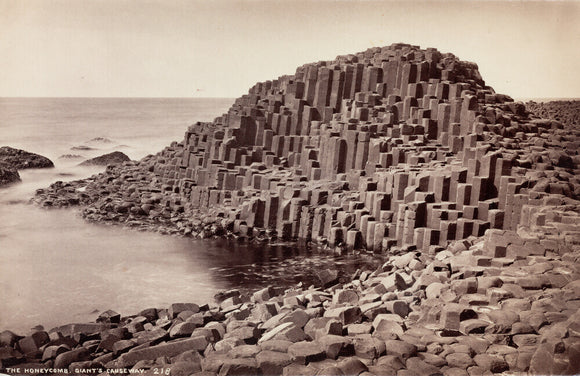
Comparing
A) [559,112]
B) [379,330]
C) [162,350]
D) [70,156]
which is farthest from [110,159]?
[379,330]

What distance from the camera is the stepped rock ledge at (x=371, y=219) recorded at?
18.8ft

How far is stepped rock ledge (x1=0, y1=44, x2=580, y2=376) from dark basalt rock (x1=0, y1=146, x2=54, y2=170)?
146 centimetres

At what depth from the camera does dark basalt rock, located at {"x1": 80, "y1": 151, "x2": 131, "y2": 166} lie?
1903 cm

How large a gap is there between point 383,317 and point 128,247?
7.19m

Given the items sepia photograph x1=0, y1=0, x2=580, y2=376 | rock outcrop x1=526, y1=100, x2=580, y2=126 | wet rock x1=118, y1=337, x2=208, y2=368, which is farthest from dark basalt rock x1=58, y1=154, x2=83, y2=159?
rock outcrop x1=526, y1=100, x2=580, y2=126

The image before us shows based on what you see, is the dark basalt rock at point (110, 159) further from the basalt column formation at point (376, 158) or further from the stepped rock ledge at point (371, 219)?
the basalt column formation at point (376, 158)

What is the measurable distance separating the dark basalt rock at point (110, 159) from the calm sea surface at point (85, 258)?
117 inches

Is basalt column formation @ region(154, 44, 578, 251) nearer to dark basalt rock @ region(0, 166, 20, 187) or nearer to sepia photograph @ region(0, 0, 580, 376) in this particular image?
sepia photograph @ region(0, 0, 580, 376)

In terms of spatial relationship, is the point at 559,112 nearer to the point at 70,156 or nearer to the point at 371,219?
the point at 371,219

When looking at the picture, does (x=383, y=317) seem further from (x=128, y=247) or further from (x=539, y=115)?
(x=539, y=115)

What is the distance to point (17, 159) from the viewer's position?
12.9m

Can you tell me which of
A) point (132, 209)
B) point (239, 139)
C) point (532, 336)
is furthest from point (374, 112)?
point (532, 336)

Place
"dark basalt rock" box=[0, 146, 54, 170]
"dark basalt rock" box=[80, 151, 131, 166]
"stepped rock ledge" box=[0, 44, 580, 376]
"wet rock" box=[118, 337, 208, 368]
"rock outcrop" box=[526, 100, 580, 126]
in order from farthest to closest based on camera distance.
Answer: "dark basalt rock" box=[80, 151, 131, 166] < "dark basalt rock" box=[0, 146, 54, 170] < "rock outcrop" box=[526, 100, 580, 126] < "wet rock" box=[118, 337, 208, 368] < "stepped rock ledge" box=[0, 44, 580, 376]

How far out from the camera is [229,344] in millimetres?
6047
